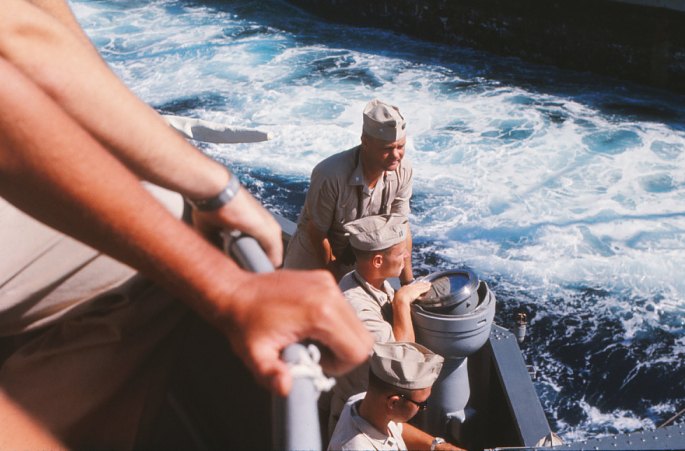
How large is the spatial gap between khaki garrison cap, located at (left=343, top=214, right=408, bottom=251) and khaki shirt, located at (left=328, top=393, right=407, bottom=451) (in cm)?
81

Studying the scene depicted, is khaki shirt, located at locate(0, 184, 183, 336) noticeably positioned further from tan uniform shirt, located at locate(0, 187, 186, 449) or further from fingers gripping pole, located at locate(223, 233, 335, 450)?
fingers gripping pole, located at locate(223, 233, 335, 450)

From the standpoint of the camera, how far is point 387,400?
Answer: 8.63 feet

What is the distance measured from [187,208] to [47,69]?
32 centimetres

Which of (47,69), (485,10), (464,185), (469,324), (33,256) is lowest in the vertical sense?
(464,185)

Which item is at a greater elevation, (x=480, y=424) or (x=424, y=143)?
(x=480, y=424)

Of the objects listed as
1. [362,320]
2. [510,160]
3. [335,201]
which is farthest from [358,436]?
[510,160]

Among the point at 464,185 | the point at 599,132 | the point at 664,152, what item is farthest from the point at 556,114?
the point at 464,185

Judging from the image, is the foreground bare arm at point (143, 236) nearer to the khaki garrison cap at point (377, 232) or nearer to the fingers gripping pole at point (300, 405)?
the fingers gripping pole at point (300, 405)

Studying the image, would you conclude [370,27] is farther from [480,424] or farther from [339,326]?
[339,326]

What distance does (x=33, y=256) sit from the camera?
1126 millimetres

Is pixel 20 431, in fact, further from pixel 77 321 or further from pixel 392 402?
pixel 392 402

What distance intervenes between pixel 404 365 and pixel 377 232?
85 centimetres

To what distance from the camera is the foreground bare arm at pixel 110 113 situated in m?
1.02

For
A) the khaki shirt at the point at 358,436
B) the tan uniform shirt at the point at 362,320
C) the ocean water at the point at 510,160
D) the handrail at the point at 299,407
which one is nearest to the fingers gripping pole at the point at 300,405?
the handrail at the point at 299,407
